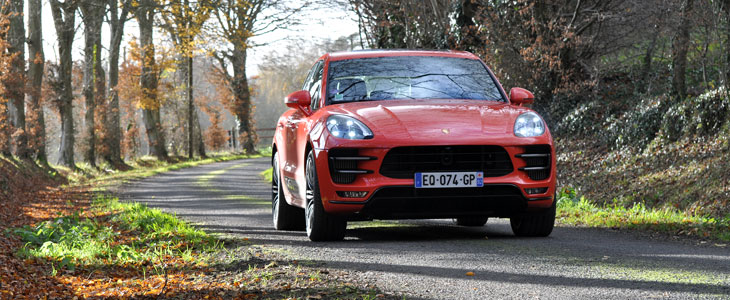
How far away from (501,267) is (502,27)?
12322mm

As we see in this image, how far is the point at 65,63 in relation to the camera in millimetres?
25219

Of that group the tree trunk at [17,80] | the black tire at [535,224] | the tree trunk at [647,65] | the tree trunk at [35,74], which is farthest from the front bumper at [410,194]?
the tree trunk at [35,74]

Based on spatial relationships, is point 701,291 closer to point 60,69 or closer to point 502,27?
point 502,27

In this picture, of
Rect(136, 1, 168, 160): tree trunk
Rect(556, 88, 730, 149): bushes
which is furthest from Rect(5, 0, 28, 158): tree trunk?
Rect(556, 88, 730, 149): bushes

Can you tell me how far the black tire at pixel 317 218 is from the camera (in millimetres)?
7016

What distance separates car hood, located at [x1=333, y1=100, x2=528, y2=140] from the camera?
22.2ft

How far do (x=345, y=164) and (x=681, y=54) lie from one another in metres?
10.0

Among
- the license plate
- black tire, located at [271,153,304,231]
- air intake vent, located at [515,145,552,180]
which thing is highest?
air intake vent, located at [515,145,552,180]

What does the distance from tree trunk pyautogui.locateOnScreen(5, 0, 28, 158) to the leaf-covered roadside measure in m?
11.4

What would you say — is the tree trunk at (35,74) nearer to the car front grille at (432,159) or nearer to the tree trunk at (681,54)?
the tree trunk at (681,54)

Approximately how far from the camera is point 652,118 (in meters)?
15.6

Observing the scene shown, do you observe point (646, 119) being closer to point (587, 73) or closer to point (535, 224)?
point (587, 73)

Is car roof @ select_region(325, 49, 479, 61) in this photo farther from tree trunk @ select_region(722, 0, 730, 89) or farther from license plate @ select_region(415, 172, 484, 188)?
tree trunk @ select_region(722, 0, 730, 89)

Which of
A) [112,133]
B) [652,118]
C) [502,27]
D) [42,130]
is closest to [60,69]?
[42,130]
